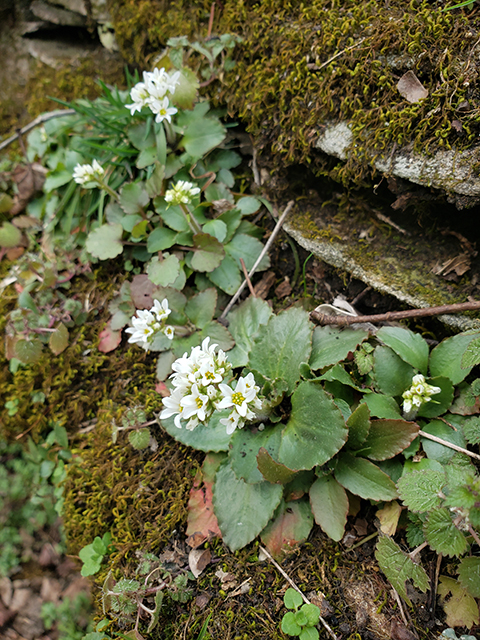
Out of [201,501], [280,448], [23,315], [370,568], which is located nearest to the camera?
[370,568]

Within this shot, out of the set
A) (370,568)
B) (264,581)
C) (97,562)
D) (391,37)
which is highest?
(391,37)

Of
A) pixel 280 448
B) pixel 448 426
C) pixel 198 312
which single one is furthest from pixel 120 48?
pixel 448 426

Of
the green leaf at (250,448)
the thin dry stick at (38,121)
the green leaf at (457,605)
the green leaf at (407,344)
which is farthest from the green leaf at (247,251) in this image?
the thin dry stick at (38,121)

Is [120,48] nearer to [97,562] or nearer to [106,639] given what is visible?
[97,562]

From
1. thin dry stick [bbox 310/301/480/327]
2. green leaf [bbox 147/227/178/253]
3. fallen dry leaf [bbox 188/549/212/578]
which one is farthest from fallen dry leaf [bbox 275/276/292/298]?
fallen dry leaf [bbox 188/549/212/578]

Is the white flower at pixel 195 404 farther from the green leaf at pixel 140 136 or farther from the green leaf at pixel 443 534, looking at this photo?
the green leaf at pixel 140 136

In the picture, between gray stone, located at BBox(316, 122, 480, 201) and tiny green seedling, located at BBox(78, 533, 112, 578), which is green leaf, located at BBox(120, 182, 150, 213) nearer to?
gray stone, located at BBox(316, 122, 480, 201)

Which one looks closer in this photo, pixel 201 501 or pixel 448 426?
pixel 448 426
